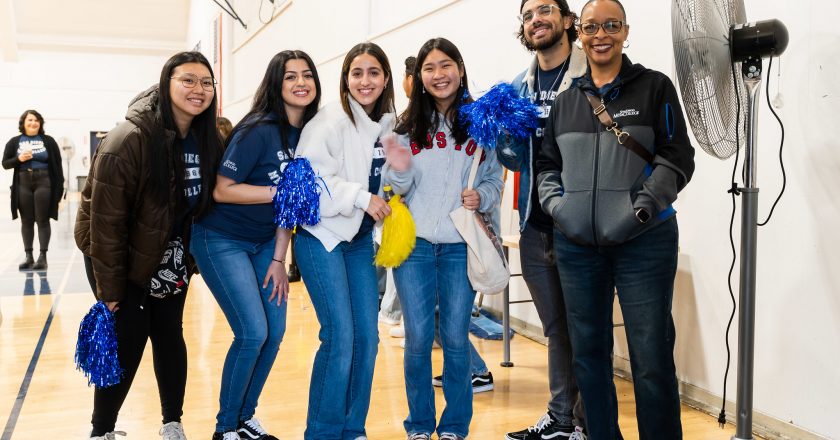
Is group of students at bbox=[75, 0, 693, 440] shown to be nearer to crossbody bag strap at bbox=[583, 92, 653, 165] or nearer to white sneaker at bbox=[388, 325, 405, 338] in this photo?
crossbody bag strap at bbox=[583, 92, 653, 165]

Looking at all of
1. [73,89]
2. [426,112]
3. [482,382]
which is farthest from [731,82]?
[73,89]

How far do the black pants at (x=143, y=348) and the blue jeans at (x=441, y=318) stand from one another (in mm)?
800

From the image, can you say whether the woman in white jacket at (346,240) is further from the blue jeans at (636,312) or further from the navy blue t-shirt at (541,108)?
the blue jeans at (636,312)

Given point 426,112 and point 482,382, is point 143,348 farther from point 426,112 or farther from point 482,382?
point 482,382

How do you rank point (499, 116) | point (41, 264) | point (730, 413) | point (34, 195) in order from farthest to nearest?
point (41, 264), point (34, 195), point (730, 413), point (499, 116)

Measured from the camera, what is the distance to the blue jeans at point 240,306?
2467 mm

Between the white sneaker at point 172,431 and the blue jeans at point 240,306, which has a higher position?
the blue jeans at point 240,306

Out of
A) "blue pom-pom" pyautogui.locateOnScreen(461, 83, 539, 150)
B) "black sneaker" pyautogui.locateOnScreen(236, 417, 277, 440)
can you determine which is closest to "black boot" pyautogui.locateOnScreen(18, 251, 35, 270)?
"black sneaker" pyautogui.locateOnScreen(236, 417, 277, 440)

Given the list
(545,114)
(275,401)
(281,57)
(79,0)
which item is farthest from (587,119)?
(79,0)

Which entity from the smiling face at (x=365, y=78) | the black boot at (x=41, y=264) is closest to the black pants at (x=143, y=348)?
the smiling face at (x=365, y=78)

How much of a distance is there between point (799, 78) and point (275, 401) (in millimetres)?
2588

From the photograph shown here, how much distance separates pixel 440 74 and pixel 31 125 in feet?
19.5

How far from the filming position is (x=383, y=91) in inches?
99.9

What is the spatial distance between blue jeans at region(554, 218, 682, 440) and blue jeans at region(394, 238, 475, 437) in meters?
0.41
